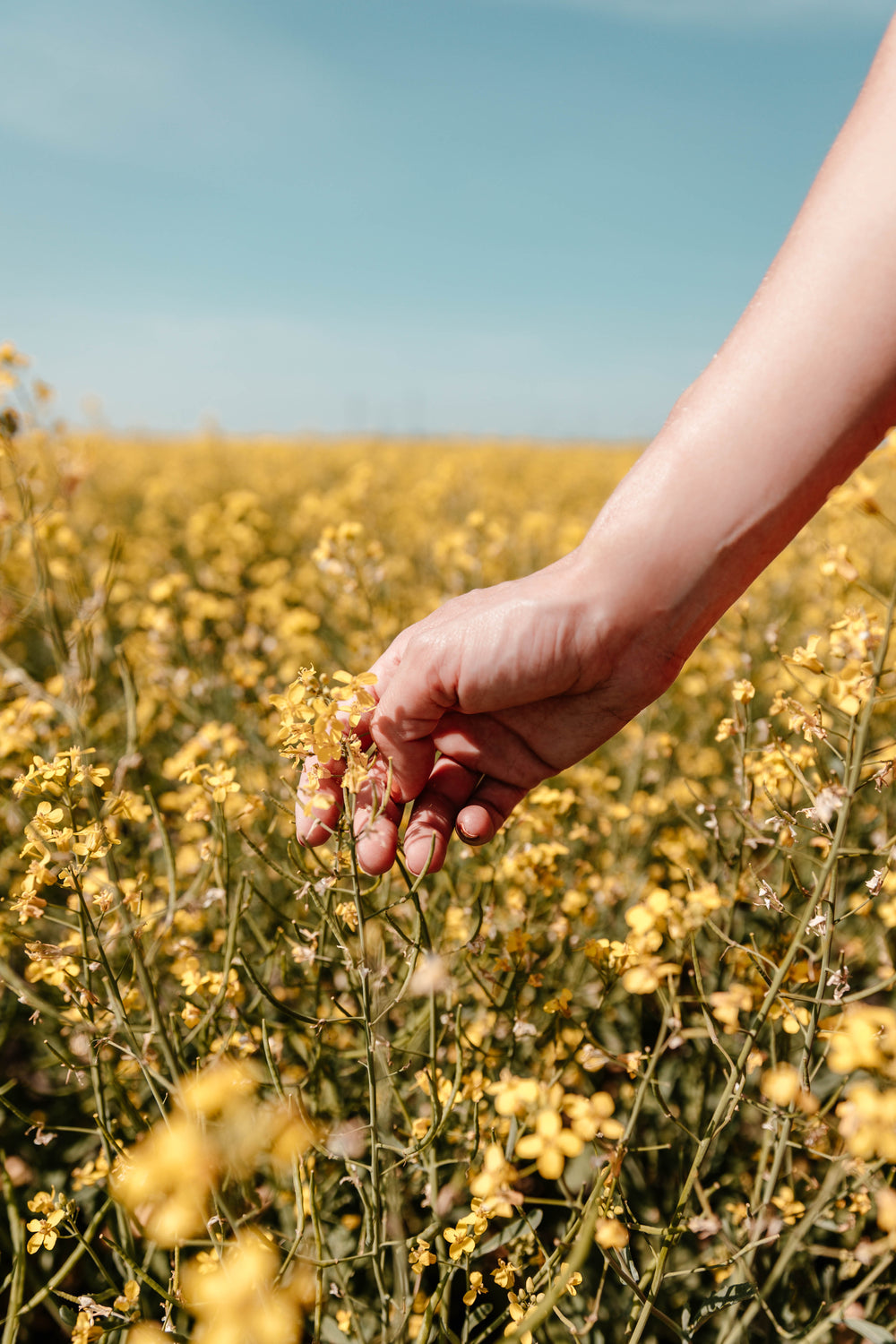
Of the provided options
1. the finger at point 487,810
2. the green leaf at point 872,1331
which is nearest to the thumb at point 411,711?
the finger at point 487,810

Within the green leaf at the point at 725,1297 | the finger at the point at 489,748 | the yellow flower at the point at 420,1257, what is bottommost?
the yellow flower at the point at 420,1257

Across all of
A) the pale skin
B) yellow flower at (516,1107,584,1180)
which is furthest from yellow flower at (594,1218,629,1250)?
the pale skin

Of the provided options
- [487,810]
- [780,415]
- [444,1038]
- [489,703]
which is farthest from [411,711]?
[780,415]

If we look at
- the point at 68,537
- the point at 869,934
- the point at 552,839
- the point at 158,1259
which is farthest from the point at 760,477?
the point at 68,537

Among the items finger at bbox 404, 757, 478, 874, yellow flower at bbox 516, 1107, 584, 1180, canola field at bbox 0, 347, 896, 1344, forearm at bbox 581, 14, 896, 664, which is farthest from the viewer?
finger at bbox 404, 757, 478, 874

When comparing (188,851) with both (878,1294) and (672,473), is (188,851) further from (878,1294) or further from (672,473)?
(878,1294)

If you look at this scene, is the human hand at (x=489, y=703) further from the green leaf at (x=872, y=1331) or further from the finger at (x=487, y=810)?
the green leaf at (x=872, y=1331)

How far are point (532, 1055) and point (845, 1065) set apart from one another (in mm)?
1087

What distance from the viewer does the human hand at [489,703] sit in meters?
1.44

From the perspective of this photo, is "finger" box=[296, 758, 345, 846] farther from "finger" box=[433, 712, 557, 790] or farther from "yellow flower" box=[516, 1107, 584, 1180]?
"yellow flower" box=[516, 1107, 584, 1180]

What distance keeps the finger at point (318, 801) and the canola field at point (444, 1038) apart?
0.05 metres

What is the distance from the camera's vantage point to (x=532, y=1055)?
5.45ft

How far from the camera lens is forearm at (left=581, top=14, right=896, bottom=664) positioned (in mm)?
1208

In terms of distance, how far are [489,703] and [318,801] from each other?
589mm
